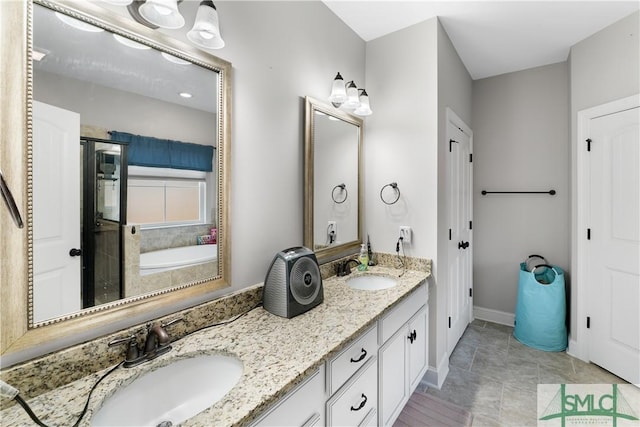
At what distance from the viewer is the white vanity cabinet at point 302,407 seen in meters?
0.85

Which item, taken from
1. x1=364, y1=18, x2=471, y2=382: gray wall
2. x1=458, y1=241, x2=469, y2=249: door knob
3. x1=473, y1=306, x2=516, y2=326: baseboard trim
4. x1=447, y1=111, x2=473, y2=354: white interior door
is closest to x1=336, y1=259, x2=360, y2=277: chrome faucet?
x1=364, y1=18, x2=471, y2=382: gray wall

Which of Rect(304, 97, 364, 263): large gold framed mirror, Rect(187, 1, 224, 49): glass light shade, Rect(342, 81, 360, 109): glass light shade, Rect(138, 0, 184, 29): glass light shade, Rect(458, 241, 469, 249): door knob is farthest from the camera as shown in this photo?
Rect(458, 241, 469, 249): door knob

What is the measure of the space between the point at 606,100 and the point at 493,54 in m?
0.96

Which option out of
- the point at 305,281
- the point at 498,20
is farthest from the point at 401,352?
the point at 498,20

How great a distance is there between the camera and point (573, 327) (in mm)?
2492

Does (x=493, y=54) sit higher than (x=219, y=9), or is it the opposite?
(x=493, y=54)

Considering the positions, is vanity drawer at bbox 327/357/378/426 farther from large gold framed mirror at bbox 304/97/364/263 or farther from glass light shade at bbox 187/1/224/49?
glass light shade at bbox 187/1/224/49

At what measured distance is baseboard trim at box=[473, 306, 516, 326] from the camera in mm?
3081

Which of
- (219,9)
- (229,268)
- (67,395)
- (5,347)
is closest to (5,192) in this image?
(5,347)

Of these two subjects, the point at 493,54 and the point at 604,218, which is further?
the point at 493,54

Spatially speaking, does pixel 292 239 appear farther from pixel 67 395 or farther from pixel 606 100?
pixel 606 100

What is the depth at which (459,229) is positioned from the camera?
2.65m

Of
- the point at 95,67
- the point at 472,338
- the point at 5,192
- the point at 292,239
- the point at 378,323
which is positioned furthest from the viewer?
the point at 472,338

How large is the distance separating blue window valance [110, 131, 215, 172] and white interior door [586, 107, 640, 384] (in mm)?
2857
